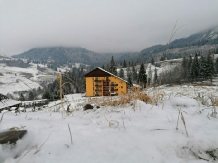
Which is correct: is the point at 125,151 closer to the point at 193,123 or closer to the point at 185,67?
the point at 193,123

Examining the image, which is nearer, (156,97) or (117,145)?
(117,145)

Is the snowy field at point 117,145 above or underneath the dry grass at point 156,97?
underneath

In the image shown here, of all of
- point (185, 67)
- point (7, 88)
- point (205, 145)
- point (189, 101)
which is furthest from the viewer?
point (7, 88)

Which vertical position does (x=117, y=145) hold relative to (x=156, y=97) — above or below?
below

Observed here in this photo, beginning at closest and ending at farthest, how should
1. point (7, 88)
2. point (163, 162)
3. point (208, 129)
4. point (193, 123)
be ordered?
1. point (163, 162)
2. point (208, 129)
3. point (193, 123)
4. point (7, 88)

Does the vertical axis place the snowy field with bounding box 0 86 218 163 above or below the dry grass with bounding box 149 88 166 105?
below

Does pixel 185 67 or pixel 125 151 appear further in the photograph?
pixel 185 67

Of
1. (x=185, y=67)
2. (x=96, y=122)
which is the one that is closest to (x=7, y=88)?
(x=185, y=67)

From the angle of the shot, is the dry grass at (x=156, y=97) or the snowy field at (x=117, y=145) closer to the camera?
the snowy field at (x=117, y=145)

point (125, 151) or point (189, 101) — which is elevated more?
point (189, 101)

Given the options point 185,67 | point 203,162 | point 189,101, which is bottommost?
point 203,162

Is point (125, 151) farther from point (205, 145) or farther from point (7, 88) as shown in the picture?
point (7, 88)

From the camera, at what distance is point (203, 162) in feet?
2.47

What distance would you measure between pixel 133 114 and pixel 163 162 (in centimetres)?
93
